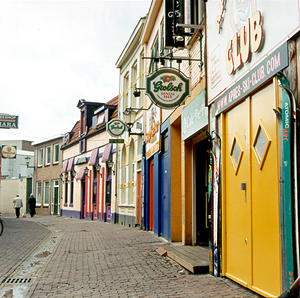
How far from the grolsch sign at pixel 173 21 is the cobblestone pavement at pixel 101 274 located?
4.30m

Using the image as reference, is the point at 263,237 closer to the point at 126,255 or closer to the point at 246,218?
the point at 246,218

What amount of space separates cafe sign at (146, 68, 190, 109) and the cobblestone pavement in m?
3.14

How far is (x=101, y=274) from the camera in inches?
276

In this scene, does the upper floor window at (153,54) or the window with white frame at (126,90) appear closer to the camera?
the upper floor window at (153,54)

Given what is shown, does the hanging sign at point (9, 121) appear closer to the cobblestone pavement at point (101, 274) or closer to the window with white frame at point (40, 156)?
the cobblestone pavement at point (101, 274)

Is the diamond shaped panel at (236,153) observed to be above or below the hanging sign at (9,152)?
below

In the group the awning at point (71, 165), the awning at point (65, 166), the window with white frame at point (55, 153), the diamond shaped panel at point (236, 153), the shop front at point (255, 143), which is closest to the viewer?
the shop front at point (255, 143)

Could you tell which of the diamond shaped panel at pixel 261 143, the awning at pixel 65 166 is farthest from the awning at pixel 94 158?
the diamond shaped panel at pixel 261 143

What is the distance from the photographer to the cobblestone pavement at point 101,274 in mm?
5641

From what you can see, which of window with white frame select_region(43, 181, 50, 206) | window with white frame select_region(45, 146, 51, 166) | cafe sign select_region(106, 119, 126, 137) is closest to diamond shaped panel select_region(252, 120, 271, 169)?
cafe sign select_region(106, 119, 126, 137)

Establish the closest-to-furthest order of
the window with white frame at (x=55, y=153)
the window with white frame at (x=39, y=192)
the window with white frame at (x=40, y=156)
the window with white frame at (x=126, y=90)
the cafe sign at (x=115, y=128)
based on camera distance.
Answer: the cafe sign at (x=115, y=128) → the window with white frame at (x=126, y=90) → the window with white frame at (x=55, y=153) → the window with white frame at (x=39, y=192) → the window with white frame at (x=40, y=156)

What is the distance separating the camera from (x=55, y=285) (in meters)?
6.25

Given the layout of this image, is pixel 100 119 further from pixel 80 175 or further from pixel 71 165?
pixel 71 165

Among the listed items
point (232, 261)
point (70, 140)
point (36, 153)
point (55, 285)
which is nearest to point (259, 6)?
point (232, 261)
